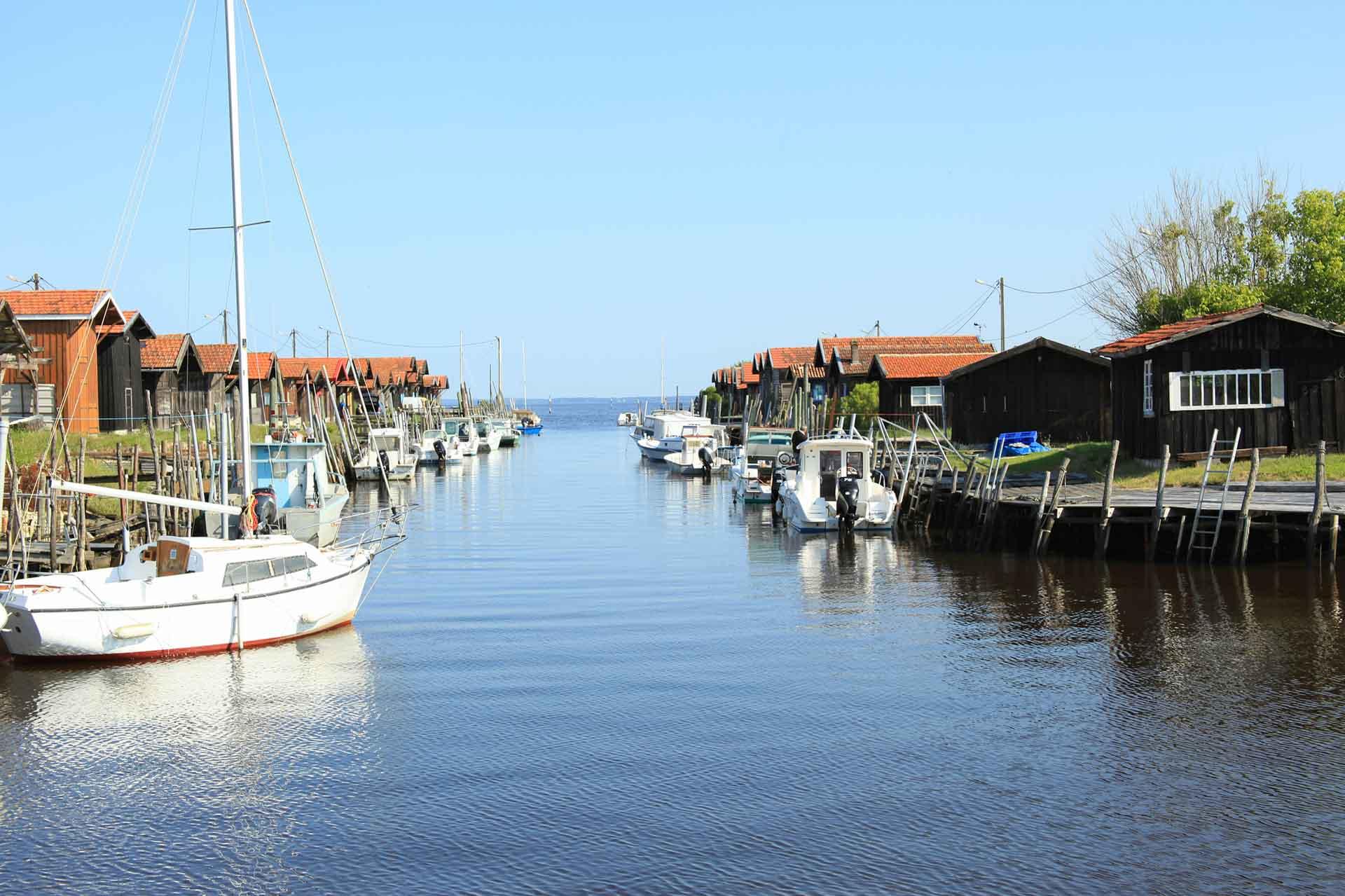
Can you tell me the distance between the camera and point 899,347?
239 ft

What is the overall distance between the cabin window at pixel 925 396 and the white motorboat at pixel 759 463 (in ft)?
20.5

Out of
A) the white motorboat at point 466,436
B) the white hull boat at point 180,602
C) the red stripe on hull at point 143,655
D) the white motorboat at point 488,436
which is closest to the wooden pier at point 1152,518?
the white hull boat at point 180,602

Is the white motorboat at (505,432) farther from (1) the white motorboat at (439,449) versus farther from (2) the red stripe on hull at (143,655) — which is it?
(2) the red stripe on hull at (143,655)

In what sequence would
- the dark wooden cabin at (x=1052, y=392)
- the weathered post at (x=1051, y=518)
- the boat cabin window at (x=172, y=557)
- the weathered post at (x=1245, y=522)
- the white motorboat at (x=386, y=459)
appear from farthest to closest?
the white motorboat at (x=386, y=459), the dark wooden cabin at (x=1052, y=392), the weathered post at (x=1051, y=518), the weathered post at (x=1245, y=522), the boat cabin window at (x=172, y=557)

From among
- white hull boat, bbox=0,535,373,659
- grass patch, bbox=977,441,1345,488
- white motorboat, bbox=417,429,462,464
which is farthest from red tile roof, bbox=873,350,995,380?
white hull boat, bbox=0,535,373,659

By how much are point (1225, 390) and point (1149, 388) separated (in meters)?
1.90

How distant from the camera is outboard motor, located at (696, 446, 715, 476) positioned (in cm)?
7094

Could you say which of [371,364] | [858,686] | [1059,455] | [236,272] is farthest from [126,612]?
[371,364]

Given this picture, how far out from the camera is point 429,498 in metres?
55.4

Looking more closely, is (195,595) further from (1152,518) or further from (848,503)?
(848,503)

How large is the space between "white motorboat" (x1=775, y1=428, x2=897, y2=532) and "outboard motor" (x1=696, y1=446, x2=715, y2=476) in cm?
2793

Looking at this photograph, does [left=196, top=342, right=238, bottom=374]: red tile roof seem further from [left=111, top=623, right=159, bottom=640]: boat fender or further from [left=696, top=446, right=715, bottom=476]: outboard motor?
[left=111, top=623, right=159, bottom=640]: boat fender

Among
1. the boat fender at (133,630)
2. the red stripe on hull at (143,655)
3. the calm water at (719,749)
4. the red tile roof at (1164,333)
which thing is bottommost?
the calm water at (719,749)

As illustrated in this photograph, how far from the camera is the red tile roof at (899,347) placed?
7075cm
